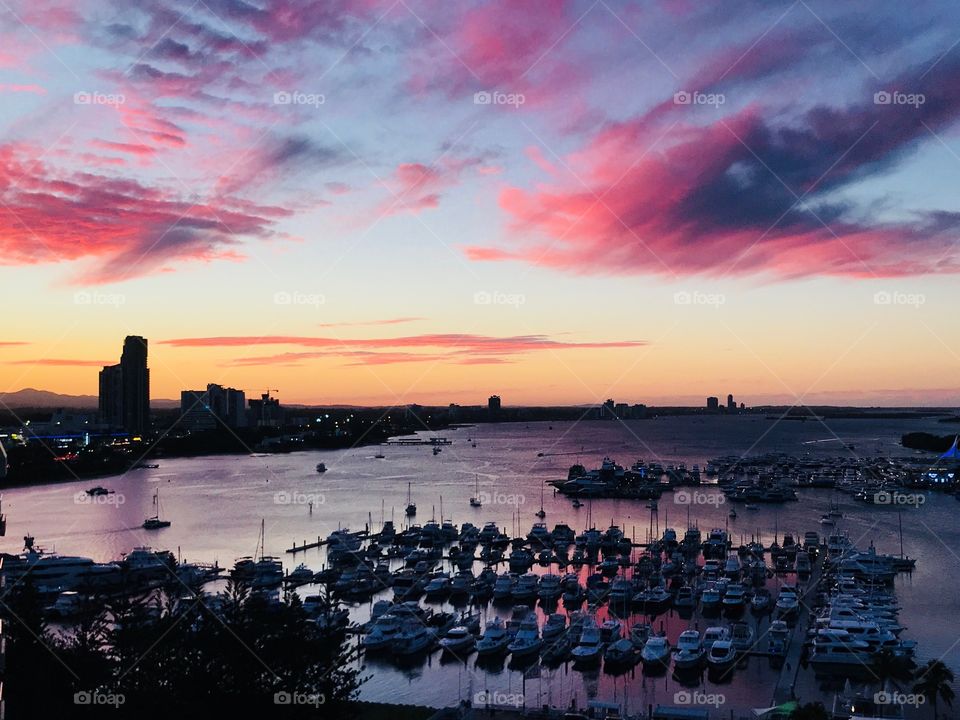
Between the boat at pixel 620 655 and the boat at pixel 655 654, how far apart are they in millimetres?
134

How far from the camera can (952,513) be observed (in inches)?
846

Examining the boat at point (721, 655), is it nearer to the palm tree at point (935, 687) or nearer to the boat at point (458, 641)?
the palm tree at point (935, 687)

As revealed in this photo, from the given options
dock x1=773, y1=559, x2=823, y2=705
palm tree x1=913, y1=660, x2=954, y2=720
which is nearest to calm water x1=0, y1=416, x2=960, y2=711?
dock x1=773, y1=559, x2=823, y2=705

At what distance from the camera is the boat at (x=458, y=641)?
10227mm

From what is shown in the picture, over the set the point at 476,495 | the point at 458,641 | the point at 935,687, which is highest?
the point at 935,687

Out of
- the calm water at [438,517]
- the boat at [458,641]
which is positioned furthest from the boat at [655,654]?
the boat at [458,641]

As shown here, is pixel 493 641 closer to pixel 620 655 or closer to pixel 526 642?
pixel 526 642

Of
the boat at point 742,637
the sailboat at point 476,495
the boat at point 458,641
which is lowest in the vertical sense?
the boat at point 458,641

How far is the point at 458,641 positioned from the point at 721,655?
3072 millimetres

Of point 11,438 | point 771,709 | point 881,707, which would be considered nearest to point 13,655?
point 771,709

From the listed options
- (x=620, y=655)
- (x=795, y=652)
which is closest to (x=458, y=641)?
(x=620, y=655)

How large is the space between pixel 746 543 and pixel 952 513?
7.92 m

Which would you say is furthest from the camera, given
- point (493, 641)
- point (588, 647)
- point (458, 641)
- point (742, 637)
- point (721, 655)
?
point (458, 641)

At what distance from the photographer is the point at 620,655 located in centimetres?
960
